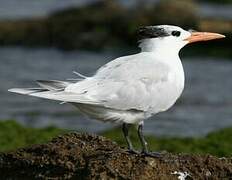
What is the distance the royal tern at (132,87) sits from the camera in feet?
23.1

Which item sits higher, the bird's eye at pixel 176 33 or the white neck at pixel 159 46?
the bird's eye at pixel 176 33

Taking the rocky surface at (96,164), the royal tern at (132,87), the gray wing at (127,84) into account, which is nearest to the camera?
the rocky surface at (96,164)

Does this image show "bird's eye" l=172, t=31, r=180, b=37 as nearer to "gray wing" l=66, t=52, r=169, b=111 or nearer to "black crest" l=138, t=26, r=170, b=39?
"black crest" l=138, t=26, r=170, b=39

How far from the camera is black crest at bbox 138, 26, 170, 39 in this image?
7.65 metres

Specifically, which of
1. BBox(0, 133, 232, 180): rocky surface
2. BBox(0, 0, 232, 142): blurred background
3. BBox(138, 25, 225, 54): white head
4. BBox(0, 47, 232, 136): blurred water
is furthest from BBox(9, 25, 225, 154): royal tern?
BBox(0, 0, 232, 142): blurred background

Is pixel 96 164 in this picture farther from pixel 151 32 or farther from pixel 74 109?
pixel 74 109

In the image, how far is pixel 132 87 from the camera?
7320 mm

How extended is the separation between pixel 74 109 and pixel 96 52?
389 inches

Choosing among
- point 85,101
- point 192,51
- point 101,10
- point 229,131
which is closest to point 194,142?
point 229,131

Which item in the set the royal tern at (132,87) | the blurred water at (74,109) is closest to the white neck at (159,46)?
the royal tern at (132,87)

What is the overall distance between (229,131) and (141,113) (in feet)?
19.4

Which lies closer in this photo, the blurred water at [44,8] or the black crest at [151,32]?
the black crest at [151,32]

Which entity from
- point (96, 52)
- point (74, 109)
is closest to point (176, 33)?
point (74, 109)

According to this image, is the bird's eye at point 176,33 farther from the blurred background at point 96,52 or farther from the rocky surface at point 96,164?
the blurred background at point 96,52
